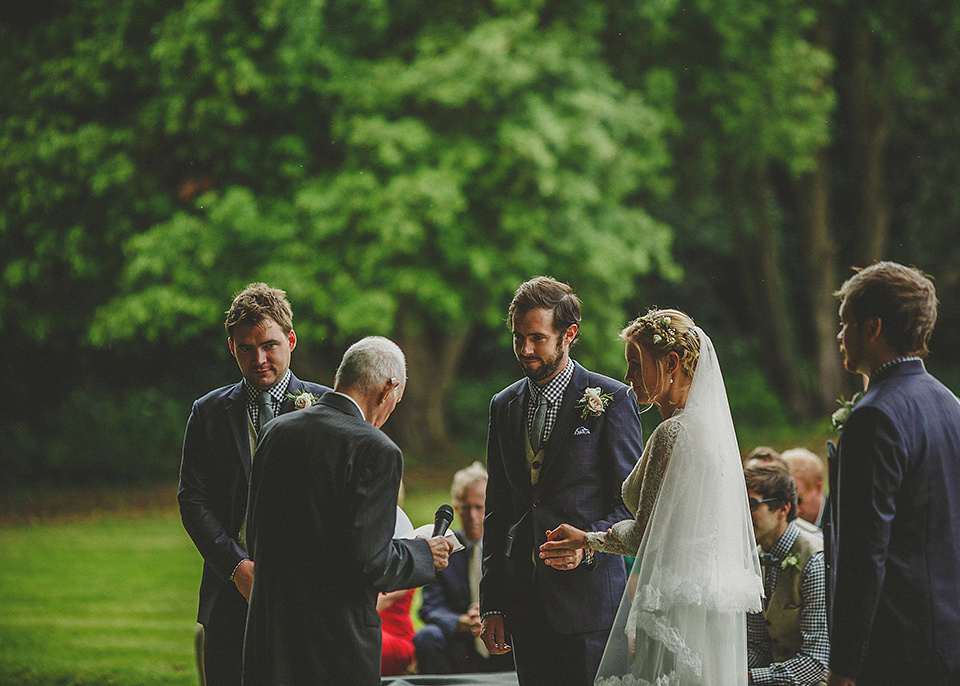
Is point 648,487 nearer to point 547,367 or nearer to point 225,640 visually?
point 547,367

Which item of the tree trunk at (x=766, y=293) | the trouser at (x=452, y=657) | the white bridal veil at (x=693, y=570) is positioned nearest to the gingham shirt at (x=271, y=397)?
the white bridal veil at (x=693, y=570)

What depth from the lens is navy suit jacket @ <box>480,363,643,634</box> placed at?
3004 mm

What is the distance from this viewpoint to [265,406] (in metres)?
3.20

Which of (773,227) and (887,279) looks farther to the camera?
(773,227)

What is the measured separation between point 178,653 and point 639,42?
8.92 m

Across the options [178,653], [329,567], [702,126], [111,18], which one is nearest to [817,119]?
[702,126]

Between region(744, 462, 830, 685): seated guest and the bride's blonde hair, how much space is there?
839 millimetres

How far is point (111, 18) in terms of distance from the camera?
9867mm

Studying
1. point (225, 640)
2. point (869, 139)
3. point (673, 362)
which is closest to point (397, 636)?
point (225, 640)

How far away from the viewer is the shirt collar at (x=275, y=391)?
323 centimetres

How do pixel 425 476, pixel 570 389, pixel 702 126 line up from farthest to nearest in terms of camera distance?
pixel 702 126
pixel 425 476
pixel 570 389

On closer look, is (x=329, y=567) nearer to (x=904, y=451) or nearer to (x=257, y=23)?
(x=904, y=451)

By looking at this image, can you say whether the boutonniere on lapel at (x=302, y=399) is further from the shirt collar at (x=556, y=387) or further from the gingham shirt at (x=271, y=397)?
the shirt collar at (x=556, y=387)

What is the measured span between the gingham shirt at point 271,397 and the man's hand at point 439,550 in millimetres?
708
